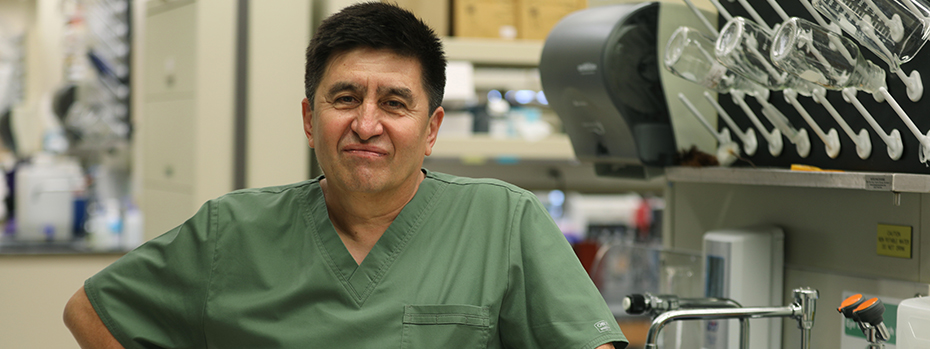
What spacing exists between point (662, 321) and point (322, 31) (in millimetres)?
737

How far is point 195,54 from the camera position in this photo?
2.67 meters

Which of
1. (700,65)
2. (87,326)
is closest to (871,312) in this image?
(700,65)

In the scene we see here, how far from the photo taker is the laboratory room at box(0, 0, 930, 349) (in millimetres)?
1241

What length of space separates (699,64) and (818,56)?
314mm

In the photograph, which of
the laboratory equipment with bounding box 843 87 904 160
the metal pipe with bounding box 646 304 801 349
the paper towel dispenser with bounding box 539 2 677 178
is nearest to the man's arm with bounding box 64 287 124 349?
the metal pipe with bounding box 646 304 801 349

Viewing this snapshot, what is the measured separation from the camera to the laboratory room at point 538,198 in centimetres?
124

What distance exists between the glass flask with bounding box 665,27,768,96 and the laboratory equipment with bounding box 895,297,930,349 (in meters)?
0.50

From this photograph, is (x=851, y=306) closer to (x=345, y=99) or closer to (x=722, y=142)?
(x=722, y=142)

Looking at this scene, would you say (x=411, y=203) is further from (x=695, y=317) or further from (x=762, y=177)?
(x=762, y=177)

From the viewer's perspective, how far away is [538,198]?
71.3 inches

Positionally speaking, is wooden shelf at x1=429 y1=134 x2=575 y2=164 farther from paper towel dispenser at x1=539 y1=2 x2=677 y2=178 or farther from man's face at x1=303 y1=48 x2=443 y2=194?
man's face at x1=303 y1=48 x2=443 y2=194

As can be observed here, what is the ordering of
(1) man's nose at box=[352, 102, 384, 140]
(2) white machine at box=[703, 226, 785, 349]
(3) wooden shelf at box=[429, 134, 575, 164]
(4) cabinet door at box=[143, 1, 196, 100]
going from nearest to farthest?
(1) man's nose at box=[352, 102, 384, 140] < (2) white machine at box=[703, 226, 785, 349] < (4) cabinet door at box=[143, 1, 196, 100] < (3) wooden shelf at box=[429, 134, 575, 164]

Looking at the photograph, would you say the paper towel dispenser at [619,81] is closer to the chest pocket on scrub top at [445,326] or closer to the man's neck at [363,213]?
the man's neck at [363,213]

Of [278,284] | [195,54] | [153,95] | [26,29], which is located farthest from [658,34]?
[26,29]
